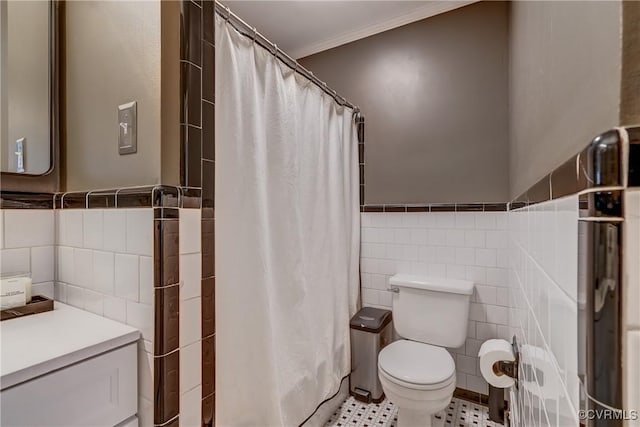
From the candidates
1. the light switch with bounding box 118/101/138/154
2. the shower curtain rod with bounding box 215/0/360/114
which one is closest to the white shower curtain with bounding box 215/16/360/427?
the shower curtain rod with bounding box 215/0/360/114

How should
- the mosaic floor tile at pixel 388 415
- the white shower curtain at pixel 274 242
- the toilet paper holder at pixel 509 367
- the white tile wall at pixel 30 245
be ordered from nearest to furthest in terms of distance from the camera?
the toilet paper holder at pixel 509 367
the white tile wall at pixel 30 245
the white shower curtain at pixel 274 242
the mosaic floor tile at pixel 388 415

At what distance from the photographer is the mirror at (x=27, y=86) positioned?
1.05 m

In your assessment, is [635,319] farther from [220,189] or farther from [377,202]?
[377,202]

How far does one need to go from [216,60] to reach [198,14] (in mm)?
148

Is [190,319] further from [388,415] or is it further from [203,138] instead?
[388,415]

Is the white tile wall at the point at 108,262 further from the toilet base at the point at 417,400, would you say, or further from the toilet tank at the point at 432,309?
the toilet tank at the point at 432,309

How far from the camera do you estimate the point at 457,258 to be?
1.88 metres

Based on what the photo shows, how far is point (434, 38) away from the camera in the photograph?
6.46ft

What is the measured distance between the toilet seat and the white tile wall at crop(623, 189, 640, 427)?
134 cm

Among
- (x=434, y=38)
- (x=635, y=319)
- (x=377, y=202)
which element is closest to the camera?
(x=635, y=319)

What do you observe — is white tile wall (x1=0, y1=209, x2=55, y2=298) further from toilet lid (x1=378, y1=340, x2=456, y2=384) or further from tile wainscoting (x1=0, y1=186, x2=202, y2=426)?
toilet lid (x1=378, y1=340, x2=456, y2=384)

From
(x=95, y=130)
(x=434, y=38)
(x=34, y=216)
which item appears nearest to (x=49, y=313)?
(x=34, y=216)

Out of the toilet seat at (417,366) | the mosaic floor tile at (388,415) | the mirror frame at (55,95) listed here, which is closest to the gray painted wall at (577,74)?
the toilet seat at (417,366)

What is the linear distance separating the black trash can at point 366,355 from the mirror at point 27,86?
5.60ft
